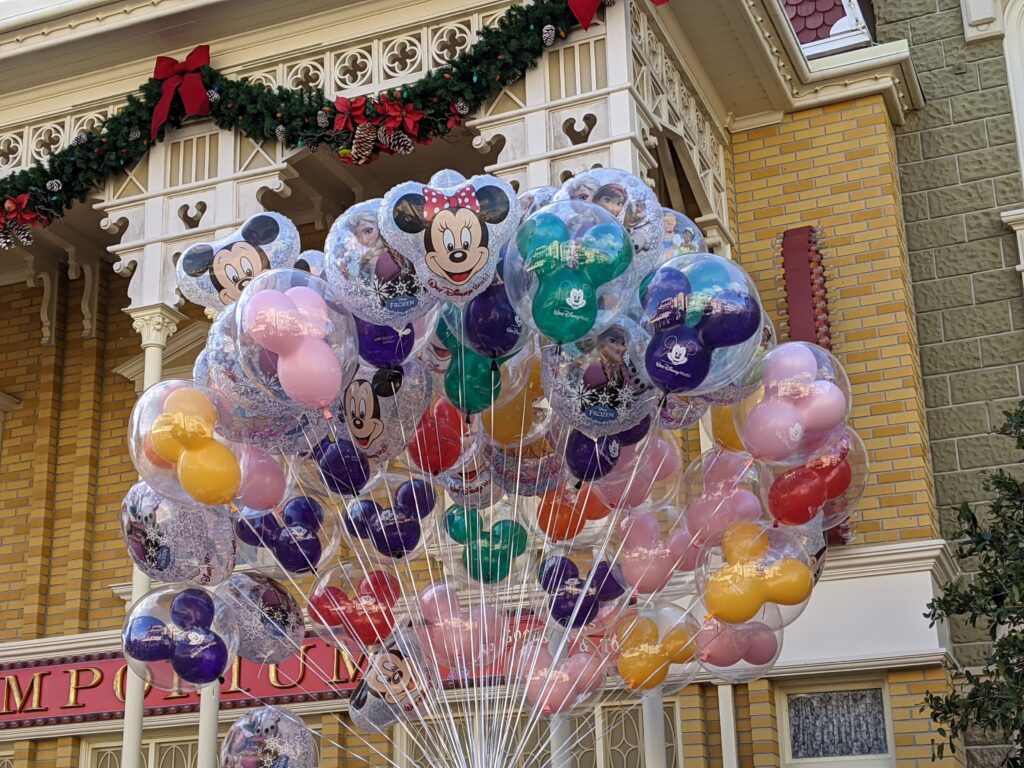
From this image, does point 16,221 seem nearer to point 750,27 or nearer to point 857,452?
point 750,27

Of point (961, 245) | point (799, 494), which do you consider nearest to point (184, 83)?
point (799, 494)

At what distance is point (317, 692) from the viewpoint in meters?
10.3

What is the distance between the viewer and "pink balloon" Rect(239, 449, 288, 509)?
648 cm

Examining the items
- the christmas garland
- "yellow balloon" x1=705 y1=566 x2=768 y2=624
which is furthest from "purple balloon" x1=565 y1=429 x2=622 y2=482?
the christmas garland

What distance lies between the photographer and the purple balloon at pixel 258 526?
275 inches

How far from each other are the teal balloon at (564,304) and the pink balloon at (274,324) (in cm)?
103

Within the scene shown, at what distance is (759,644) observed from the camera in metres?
6.68

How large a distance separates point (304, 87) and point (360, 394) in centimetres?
345

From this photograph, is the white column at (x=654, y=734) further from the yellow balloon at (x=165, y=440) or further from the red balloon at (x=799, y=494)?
the yellow balloon at (x=165, y=440)

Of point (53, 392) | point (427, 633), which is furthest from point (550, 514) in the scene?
point (53, 392)

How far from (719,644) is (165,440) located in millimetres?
2806

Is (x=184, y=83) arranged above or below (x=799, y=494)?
above

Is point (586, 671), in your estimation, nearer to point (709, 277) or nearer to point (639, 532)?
point (639, 532)

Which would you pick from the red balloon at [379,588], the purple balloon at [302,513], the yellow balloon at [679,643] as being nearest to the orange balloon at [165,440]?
the purple balloon at [302,513]
